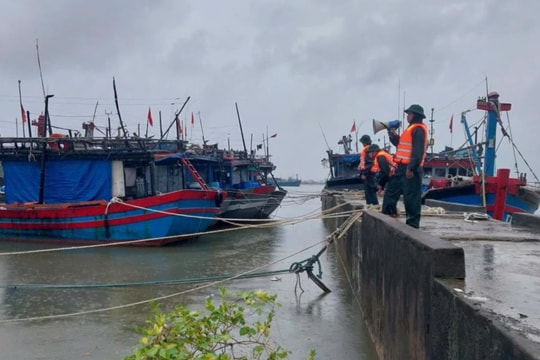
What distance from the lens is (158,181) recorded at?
62.8 feet

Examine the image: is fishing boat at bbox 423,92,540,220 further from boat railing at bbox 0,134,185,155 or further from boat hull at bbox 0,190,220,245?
boat railing at bbox 0,134,185,155

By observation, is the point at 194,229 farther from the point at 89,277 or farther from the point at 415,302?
the point at 415,302

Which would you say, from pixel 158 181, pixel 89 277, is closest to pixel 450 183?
pixel 158 181

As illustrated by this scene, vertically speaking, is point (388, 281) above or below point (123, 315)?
above

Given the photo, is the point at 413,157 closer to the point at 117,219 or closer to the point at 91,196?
the point at 117,219

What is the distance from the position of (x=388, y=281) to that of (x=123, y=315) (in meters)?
4.64

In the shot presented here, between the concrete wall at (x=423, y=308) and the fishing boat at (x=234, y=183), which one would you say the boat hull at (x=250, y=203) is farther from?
the concrete wall at (x=423, y=308)

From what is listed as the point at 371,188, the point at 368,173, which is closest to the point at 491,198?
the point at 371,188

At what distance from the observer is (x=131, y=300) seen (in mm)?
9273

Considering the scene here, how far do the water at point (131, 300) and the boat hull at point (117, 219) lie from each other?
580 mm

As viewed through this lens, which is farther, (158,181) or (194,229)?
(158,181)

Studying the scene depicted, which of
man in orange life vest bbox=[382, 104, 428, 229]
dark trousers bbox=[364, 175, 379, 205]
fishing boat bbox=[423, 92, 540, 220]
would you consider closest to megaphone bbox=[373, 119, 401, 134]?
man in orange life vest bbox=[382, 104, 428, 229]

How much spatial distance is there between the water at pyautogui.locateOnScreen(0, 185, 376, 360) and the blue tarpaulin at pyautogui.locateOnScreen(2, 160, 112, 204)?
8.02ft

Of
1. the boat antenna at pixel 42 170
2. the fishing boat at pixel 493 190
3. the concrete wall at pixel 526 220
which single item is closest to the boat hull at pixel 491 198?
the fishing boat at pixel 493 190
